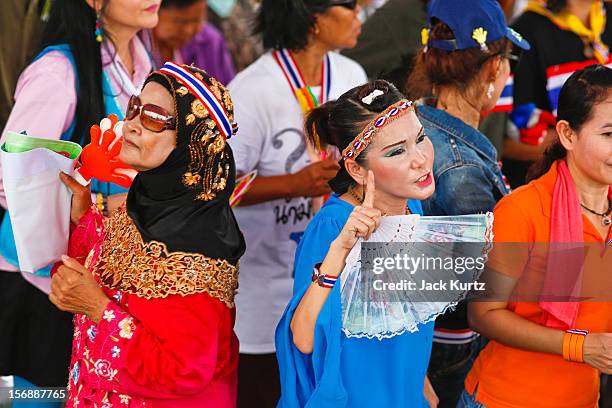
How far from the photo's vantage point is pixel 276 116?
→ 417 centimetres

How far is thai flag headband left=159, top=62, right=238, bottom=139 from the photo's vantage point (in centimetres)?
276

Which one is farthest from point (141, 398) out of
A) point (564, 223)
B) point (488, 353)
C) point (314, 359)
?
point (564, 223)

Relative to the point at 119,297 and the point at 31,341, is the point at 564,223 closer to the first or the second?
the point at 119,297

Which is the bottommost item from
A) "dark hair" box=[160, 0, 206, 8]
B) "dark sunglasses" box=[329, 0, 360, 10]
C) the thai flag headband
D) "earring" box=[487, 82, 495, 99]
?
"earring" box=[487, 82, 495, 99]

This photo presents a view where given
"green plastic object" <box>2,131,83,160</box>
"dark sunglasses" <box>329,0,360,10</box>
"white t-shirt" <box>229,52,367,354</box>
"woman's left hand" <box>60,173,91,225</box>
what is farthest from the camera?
"dark sunglasses" <box>329,0,360,10</box>

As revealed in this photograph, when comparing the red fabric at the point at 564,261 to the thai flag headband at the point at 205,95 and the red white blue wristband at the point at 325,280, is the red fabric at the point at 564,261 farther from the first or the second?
the thai flag headband at the point at 205,95

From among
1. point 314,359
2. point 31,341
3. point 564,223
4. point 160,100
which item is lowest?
point 31,341

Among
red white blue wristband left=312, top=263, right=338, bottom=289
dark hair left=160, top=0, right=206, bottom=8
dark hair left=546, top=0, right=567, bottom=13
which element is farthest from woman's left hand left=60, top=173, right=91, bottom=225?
dark hair left=546, top=0, right=567, bottom=13

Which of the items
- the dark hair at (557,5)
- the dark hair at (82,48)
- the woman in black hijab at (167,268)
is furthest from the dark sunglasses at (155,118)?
the dark hair at (557,5)

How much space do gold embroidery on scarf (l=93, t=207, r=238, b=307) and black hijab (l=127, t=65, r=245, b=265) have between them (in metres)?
0.03

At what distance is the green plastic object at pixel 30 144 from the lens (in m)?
3.02

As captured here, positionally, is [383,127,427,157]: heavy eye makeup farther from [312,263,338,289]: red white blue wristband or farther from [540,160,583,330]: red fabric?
[540,160,583,330]: red fabric

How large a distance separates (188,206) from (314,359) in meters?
0.56

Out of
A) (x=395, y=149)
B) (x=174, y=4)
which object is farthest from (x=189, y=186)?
(x=174, y=4)
